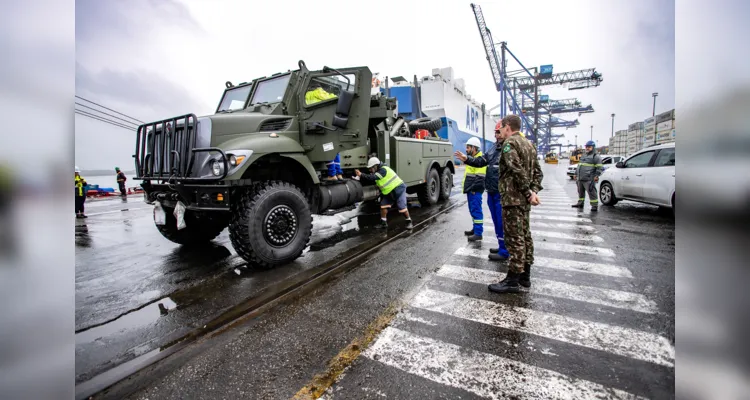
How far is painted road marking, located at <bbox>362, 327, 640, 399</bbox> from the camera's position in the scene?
2092 millimetres

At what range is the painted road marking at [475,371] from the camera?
2.09 meters

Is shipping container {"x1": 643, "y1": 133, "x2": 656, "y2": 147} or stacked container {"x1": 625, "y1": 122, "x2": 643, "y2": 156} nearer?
shipping container {"x1": 643, "y1": 133, "x2": 656, "y2": 147}

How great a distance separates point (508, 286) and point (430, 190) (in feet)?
20.8

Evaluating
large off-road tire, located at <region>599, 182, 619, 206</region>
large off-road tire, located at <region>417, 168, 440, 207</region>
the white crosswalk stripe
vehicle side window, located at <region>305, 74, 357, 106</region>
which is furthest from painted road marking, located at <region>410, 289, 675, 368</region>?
large off-road tire, located at <region>599, 182, 619, 206</region>

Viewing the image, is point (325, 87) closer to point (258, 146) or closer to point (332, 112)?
point (332, 112)

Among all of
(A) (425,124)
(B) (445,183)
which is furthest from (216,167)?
(B) (445,183)

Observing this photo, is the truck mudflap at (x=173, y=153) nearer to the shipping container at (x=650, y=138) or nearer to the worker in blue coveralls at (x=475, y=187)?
the worker in blue coveralls at (x=475, y=187)

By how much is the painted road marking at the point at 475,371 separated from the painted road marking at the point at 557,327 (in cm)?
51

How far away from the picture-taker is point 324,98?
5902 mm

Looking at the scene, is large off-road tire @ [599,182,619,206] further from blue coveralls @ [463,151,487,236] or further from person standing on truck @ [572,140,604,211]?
blue coveralls @ [463,151,487,236]

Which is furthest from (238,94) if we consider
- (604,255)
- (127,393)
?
(604,255)

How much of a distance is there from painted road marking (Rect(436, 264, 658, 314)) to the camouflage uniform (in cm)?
37

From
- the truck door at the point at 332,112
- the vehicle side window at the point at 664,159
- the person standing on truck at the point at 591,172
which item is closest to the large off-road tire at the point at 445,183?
the person standing on truck at the point at 591,172
